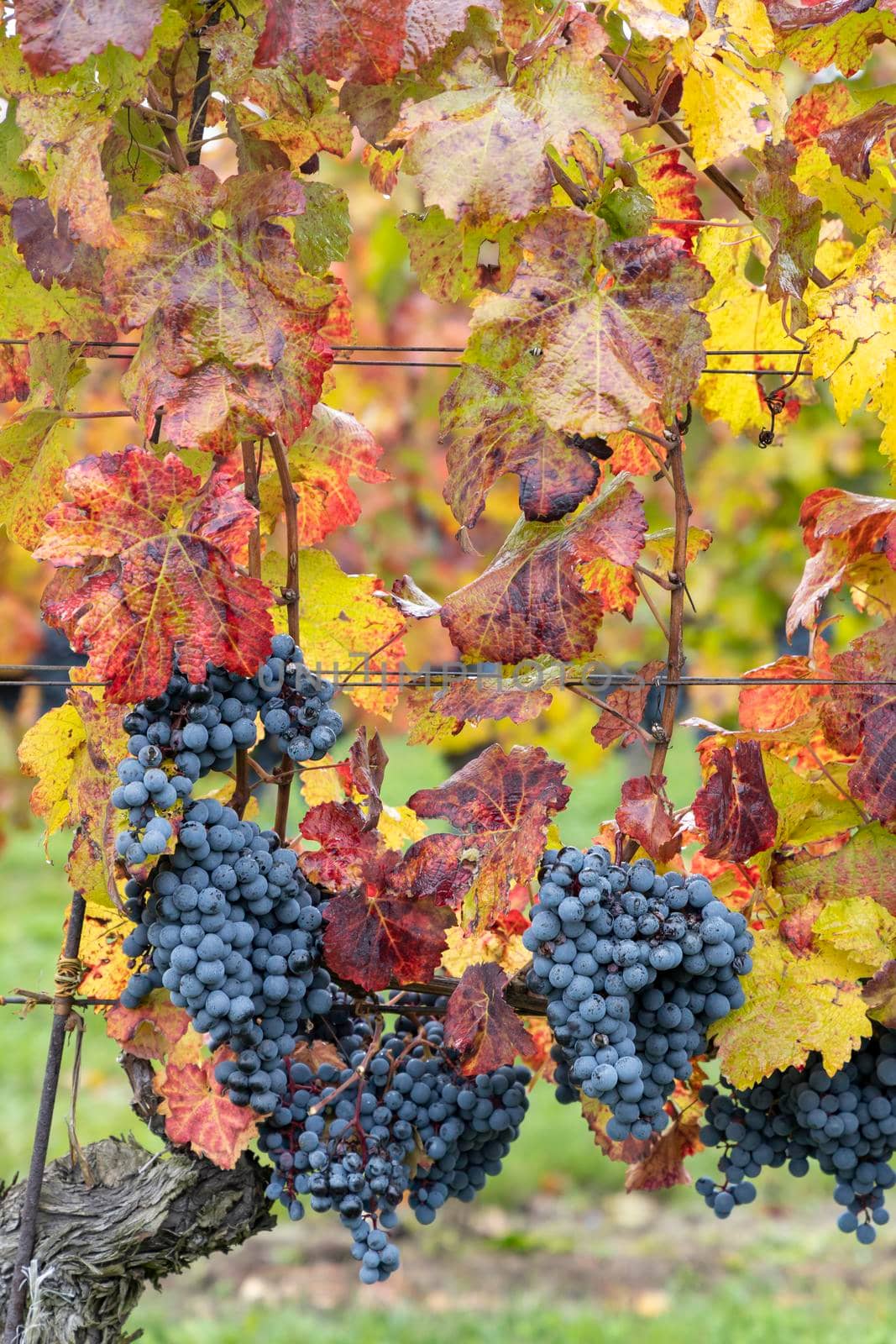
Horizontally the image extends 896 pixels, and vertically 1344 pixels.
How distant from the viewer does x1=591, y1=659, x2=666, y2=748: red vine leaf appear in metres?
1.41

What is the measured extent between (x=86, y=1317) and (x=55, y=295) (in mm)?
1127

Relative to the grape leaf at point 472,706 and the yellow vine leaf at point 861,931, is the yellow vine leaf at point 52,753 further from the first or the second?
the yellow vine leaf at point 861,931

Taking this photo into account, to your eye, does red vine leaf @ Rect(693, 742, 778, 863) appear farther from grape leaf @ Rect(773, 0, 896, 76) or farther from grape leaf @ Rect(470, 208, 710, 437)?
grape leaf @ Rect(773, 0, 896, 76)

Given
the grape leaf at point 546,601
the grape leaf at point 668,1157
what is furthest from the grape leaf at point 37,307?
the grape leaf at point 668,1157

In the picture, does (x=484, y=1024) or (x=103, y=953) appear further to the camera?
(x=103, y=953)

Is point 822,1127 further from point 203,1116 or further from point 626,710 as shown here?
point 203,1116

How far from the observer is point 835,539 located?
147 centimetres

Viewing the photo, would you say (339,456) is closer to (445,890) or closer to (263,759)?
(445,890)

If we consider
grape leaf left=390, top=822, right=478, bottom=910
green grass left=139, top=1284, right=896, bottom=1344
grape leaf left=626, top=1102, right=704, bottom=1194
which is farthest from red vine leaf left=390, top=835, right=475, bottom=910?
green grass left=139, top=1284, right=896, bottom=1344

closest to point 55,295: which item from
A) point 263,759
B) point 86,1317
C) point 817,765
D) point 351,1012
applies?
point 351,1012

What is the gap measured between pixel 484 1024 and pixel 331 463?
672 millimetres

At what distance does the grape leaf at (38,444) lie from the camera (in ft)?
4.60

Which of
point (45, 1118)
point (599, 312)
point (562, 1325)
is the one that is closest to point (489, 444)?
point (599, 312)

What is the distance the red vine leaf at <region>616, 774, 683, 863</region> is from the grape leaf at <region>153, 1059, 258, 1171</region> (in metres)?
0.50
